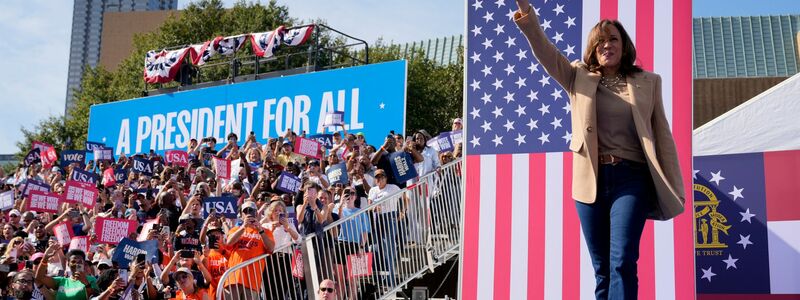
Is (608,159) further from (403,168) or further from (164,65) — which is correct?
(164,65)

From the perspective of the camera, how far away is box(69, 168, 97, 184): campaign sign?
16531 millimetres

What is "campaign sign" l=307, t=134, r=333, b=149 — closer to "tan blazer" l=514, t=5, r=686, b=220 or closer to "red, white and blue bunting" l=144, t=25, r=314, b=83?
"red, white and blue bunting" l=144, t=25, r=314, b=83

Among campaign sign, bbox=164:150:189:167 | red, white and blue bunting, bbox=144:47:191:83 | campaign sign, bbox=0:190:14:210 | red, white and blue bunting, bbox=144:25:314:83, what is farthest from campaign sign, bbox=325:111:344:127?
red, white and blue bunting, bbox=144:47:191:83

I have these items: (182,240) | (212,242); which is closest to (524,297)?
(212,242)

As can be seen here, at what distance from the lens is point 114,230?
11.8 m

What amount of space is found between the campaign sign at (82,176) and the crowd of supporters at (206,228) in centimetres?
97

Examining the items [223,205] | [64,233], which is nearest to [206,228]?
[223,205]

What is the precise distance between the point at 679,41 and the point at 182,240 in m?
6.04

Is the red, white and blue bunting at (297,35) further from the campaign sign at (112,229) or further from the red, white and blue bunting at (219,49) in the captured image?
the campaign sign at (112,229)

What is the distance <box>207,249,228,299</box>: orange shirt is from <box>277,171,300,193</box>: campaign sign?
3.32 metres

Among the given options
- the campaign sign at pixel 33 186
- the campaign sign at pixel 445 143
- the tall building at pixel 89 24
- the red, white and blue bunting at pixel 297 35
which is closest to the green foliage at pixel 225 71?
the red, white and blue bunting at pixel 297 35

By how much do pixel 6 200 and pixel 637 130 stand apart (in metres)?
13.8

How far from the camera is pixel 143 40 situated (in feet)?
154

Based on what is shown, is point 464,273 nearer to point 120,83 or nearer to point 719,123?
point 719,123
